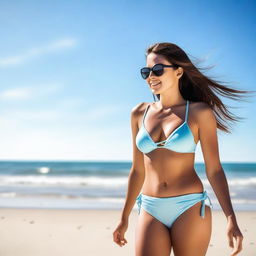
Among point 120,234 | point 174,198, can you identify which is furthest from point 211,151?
point 120,234

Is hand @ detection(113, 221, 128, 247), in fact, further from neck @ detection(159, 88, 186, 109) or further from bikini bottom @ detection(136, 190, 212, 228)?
neck @ detection(159, 88, 186, 109)

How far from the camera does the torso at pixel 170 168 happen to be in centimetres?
268

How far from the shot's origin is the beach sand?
6145mm

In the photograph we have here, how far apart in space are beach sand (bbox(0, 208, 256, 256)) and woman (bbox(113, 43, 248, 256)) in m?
3.55

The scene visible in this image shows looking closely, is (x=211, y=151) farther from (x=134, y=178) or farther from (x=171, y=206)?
(x=134, y=178)

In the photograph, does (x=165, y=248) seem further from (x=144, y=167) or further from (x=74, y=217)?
(x=74, y=217)

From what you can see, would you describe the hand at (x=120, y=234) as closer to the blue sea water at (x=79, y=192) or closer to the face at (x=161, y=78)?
the face at (x=161, y=78)

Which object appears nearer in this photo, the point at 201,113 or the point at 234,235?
the point at 234,235

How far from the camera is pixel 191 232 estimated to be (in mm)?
2562

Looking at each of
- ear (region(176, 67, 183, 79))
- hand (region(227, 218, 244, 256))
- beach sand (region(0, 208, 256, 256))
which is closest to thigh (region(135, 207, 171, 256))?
hand (region(227, 218, 244, 256))

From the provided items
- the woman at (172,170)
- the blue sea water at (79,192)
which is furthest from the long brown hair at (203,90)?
the blue sea water at (79,192)

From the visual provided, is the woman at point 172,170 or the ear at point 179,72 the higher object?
the ear at point 179,72

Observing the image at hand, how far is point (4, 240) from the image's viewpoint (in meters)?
6.67

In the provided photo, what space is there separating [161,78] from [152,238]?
3.90ft
